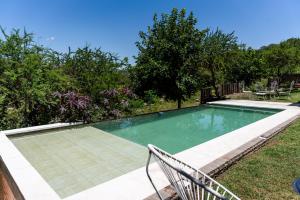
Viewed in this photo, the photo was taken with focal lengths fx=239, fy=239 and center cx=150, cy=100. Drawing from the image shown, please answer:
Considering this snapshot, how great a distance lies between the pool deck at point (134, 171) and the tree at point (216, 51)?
731 centimetres

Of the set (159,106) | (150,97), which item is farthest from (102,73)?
(159,106)

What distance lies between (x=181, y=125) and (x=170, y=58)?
4.02 meters

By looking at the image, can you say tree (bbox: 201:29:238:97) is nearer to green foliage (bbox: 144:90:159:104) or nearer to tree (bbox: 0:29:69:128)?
green foliage (bbox: 144:90:159:104)

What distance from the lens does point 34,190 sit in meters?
3.31

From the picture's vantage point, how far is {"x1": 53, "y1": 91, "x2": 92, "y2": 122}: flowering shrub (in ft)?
26.3

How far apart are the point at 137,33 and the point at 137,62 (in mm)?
1591

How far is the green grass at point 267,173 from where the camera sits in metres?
3.39

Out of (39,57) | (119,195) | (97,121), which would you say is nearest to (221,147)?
(119,195)

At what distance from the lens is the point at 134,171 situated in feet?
13.1

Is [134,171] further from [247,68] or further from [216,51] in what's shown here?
[247,68]

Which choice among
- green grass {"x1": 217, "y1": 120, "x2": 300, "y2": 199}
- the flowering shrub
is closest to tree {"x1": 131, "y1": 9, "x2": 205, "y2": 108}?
the flowering shrub

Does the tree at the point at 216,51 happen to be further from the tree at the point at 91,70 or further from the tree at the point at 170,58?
the tree at the point at 91,70

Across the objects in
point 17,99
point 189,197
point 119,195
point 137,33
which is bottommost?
point 119,195

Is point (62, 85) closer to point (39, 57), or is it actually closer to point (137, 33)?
point (39, 57)
